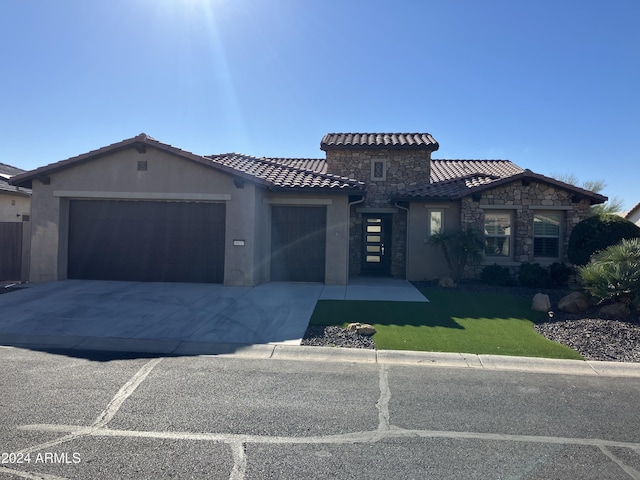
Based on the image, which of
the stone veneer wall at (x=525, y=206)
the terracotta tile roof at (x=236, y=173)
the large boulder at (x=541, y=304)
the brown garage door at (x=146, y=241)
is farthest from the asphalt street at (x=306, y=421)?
the stone veneer wall at (x=525, y=206)

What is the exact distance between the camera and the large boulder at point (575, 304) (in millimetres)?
9283

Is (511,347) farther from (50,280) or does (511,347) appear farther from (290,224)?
(50,280)

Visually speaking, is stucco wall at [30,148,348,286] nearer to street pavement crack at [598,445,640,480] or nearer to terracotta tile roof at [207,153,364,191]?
terracotta tile roof at [207,153,364,191]

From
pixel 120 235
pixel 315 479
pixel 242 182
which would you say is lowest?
pixel 315 479

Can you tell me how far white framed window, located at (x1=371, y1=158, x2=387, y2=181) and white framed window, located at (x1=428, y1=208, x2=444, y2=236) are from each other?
2.61 metres

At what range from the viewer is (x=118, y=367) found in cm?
577

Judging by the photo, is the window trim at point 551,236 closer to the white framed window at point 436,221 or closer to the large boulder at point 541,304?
the white framed window at point 436,221

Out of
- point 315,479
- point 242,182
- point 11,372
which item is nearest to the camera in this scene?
point 315,479

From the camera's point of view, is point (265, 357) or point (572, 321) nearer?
point (265, 357)

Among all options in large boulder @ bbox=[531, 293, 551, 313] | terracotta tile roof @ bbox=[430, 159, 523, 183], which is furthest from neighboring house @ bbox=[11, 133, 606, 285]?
large boulder @ bbox=[531, 293, 551, 313]

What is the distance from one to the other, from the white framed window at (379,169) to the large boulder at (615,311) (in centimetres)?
929

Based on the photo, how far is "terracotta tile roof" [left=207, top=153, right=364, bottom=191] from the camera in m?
12.6

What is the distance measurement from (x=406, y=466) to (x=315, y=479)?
0.79m

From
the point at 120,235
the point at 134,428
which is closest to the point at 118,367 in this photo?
the point at 134,428
